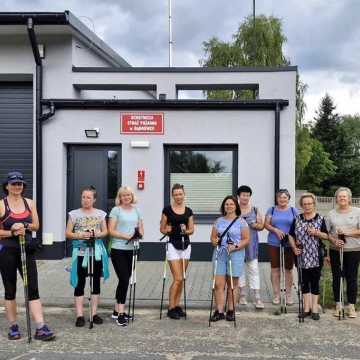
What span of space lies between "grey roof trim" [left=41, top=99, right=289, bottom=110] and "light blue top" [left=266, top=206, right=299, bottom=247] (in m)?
3.83

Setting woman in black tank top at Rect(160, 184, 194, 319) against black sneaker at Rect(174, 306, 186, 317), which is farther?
black sneaker at Rect(174, 306, 186, 317)

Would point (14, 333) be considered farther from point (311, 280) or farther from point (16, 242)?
point (311, 280)

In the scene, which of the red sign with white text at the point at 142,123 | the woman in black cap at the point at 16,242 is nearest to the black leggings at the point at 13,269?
the woman in black cap at the point at 16,242

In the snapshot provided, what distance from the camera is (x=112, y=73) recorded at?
11492mm

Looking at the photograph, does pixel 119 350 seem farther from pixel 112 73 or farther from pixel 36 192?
pixel 112 73

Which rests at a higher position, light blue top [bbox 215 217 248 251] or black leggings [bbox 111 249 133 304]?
light blue top [bbox 215 217 248 251]

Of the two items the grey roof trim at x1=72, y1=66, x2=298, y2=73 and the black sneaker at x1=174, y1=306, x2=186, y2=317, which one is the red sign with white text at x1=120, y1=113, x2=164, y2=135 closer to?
the grey roof trim at x1=72, y1=66, x2=298, y2=73

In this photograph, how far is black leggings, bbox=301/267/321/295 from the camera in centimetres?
692

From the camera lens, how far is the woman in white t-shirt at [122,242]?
6.59 meters

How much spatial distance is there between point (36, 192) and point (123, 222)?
15.6 ft

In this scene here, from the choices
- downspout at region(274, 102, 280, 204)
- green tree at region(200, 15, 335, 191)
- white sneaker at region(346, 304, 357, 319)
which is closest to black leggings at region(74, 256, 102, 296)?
white sneaker at region(346, 304, 357, 319)

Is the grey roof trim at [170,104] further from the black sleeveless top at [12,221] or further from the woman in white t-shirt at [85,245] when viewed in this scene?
the black sleeveless top at [12,221]

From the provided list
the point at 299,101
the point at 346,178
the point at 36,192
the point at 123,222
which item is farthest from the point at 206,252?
the point at 346,178

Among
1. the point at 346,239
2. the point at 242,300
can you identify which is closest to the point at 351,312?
the point at 346,239
